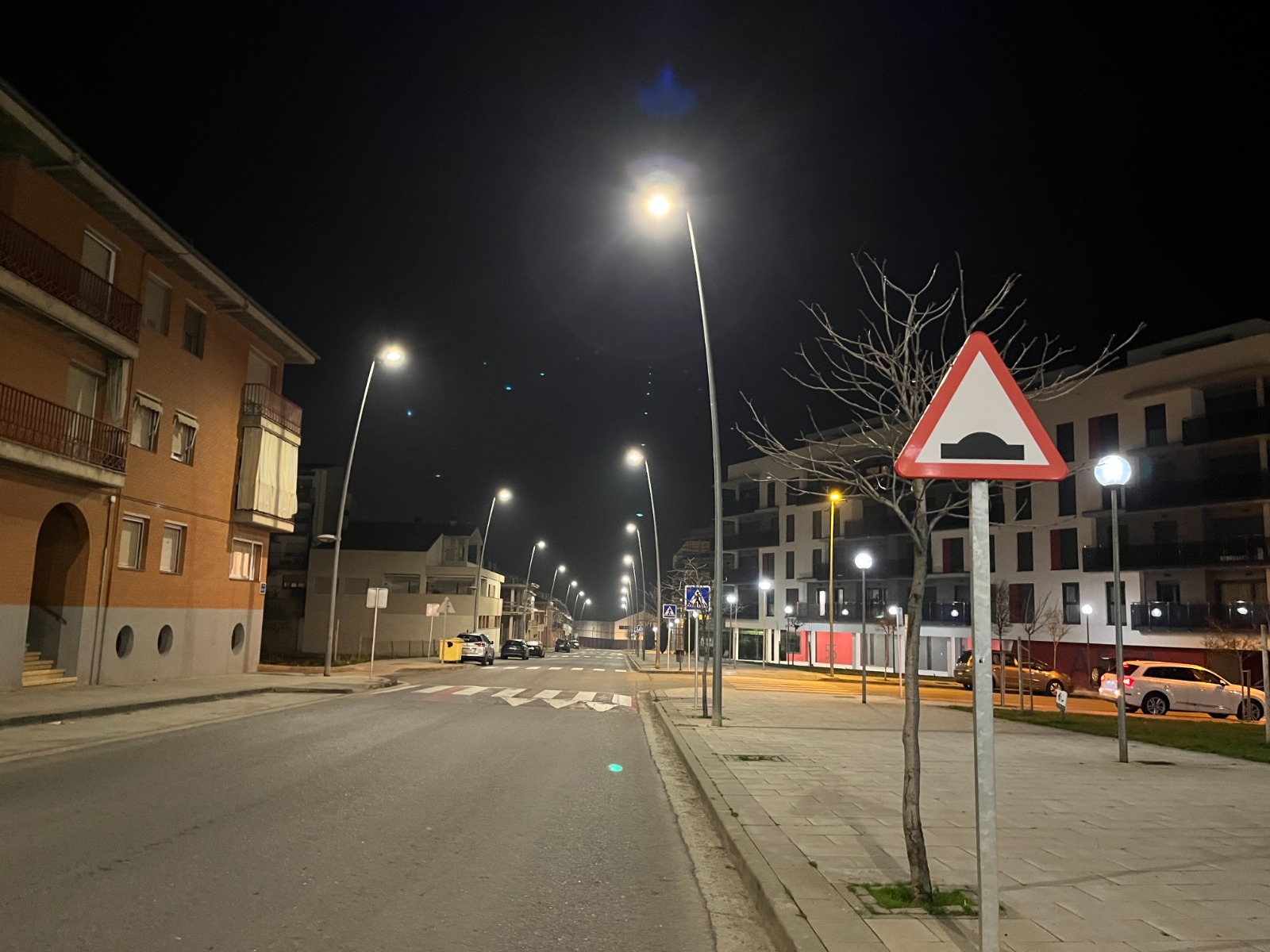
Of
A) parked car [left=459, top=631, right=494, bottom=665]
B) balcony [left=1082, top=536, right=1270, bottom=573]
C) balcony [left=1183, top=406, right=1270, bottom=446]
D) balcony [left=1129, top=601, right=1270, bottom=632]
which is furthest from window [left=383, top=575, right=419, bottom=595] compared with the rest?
balcony [left=1183, top=406, right=1270, bottom=446]

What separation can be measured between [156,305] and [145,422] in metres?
3.15

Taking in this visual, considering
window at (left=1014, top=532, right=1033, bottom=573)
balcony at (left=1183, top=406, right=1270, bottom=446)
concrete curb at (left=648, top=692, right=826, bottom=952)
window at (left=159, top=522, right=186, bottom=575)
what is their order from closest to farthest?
concrete curb at (left=648, top=692, right=826, bottom=952) < window at (left=159, top=522, right=186, bottom=575) < balcony at (left=1183, top=406, right=1270, bottom=446) < window at (left=1014, top=532, right=1033, bottom=573)

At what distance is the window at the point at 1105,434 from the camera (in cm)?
4209

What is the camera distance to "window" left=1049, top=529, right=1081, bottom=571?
1740 inches

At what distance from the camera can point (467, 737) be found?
46.0 ft

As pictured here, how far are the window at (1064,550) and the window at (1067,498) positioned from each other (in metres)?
0.92

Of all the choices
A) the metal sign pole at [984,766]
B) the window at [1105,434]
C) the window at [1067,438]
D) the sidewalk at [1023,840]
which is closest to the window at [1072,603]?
the window at [1067,438]

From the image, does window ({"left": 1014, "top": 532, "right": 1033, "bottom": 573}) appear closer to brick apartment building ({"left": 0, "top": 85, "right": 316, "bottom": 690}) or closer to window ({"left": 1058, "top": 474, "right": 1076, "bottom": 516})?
window ({"left": 1058, "top": 474, "right": 1076, "bottom": 516})

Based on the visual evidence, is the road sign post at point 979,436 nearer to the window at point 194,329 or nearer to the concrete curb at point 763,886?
the concrete curb at point 763,886

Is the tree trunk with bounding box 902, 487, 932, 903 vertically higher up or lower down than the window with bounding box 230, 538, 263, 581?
A: lower down

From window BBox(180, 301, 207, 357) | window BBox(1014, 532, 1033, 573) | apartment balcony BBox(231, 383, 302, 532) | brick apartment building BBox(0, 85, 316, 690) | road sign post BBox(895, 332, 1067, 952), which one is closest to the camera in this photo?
road sign post BBox(895, 332, 1067, 952)

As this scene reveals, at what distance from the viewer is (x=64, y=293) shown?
19.5 m

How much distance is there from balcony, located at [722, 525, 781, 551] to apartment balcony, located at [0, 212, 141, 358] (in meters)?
52.3

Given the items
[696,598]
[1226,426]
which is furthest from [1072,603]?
[696,598]
